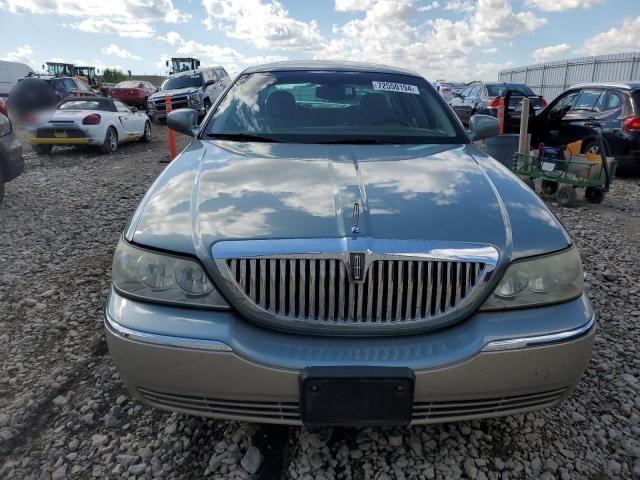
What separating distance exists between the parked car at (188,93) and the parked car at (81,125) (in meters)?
5.27

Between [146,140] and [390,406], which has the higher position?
[390,406]

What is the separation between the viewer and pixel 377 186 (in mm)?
2186

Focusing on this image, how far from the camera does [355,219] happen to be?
1884mm

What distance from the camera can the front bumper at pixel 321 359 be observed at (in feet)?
5.57

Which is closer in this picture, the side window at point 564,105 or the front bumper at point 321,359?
the front bumper at point 321,359

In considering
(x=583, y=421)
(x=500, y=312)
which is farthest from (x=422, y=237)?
(x=583, y=421)

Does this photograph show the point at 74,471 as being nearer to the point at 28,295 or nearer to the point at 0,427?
the point at 0,427

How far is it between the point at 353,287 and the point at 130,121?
12088mm

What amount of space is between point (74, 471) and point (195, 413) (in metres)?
0.65

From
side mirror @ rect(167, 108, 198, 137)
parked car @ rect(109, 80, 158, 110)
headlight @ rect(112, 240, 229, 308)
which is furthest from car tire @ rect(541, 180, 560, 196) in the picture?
parked car @ rect(109, 80, 158, 110)

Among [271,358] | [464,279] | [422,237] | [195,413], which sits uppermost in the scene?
[422,237]

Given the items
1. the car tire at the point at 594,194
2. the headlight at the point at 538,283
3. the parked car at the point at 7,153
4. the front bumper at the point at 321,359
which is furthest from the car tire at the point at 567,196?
the parked car at the point at 7,153

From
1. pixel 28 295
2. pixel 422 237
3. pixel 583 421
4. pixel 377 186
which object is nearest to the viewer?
pixel 422 237

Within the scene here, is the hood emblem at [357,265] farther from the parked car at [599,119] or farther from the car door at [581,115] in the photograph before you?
the car door at [581,115]
